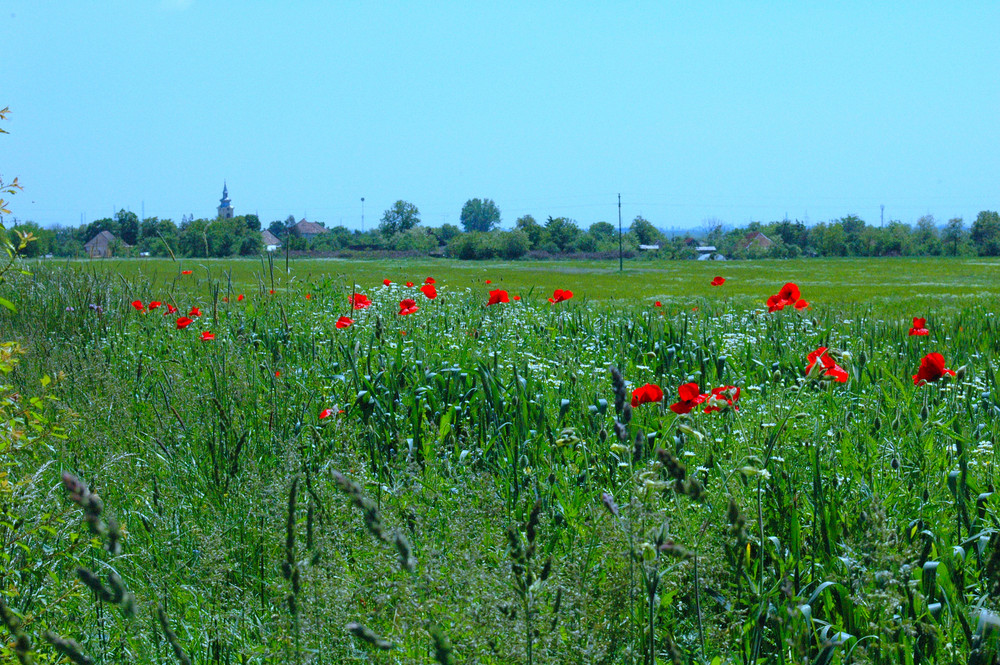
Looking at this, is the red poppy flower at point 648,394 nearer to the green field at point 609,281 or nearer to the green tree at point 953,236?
the green field at point 609,281

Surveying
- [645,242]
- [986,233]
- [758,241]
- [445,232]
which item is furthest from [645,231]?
[986,233]

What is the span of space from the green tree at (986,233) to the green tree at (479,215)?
7820 cm

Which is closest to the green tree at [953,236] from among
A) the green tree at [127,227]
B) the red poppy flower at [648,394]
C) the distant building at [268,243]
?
the distant building at [268,243]

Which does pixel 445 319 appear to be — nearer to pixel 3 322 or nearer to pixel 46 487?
pixel 46 487

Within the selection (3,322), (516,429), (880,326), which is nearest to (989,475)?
(516,429)

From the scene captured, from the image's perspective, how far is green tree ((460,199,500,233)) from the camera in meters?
136

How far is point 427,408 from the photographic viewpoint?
13.7ft

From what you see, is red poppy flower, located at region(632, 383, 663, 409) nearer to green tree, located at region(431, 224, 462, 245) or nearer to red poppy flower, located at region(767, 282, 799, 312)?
red poppy flower, located at region(767, 282, 799, 312)

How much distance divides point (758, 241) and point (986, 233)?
24.2m

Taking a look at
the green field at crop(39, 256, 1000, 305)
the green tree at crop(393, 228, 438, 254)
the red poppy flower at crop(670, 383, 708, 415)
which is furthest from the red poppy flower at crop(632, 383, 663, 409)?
the green tree at crop(393, 228, 438, 254)

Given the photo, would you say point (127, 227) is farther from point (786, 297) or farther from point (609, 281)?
point (786, 297)

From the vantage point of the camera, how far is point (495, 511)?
7.23ft

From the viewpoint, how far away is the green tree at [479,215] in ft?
446

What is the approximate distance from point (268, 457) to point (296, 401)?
0.53m
